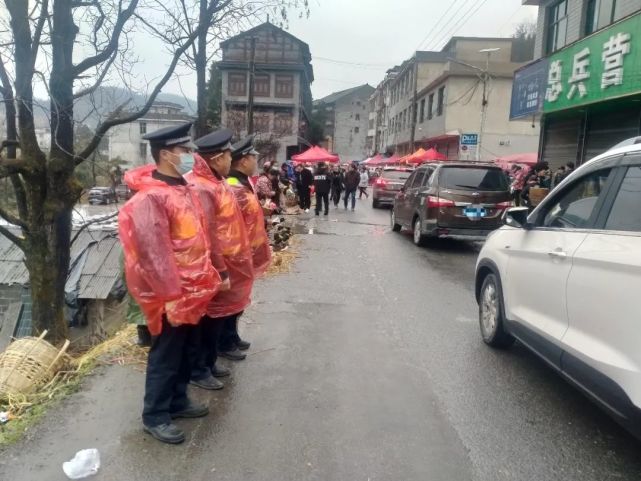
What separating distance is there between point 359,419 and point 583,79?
43.7 ft

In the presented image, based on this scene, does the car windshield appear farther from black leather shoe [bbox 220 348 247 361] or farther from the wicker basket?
the wicker basket

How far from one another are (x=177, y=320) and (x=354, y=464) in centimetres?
127

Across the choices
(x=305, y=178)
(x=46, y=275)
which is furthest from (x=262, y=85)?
(x=46, y=275)

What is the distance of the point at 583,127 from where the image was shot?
15484 millimetres

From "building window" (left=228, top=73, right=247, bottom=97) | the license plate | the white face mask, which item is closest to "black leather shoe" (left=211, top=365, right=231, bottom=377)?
the white face mask

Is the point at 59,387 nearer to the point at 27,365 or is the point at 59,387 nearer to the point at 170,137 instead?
the point at 27,365

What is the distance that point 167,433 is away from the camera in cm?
320

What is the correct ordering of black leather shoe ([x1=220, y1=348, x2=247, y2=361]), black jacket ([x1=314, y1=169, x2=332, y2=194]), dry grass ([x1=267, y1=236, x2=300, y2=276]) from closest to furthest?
black leather shoe ([x1=220, y1=348, x2=247, y2=361]), dry grass ([x1=267, y1=236, x2=300, y2=276]), black jacket ([x1=314, y1=169, x2=332, y2=194])

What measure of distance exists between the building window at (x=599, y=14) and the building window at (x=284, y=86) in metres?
40.0

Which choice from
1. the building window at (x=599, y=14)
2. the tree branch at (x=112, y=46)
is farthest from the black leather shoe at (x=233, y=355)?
the building window at (x=599, y=14)

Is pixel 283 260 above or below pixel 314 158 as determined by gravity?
→ below

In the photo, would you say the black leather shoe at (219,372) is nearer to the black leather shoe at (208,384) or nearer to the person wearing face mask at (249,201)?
the black leather shoe at (208,384)

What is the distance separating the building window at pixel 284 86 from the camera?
5312 centimetres

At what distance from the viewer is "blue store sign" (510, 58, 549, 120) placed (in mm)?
16719
